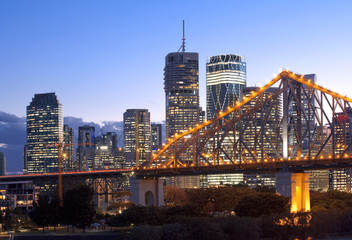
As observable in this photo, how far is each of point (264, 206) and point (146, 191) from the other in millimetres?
39164

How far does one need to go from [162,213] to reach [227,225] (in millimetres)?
15102

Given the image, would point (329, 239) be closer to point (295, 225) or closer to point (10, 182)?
point (295, 225)

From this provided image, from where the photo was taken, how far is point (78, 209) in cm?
9119

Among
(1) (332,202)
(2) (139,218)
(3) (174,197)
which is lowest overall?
(3) (174,197)

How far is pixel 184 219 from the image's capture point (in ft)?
273

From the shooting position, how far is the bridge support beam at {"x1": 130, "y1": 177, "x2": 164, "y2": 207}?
127 metres

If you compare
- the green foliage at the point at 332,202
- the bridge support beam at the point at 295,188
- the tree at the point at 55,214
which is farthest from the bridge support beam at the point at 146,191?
the bridge support beam at the point at 295,188

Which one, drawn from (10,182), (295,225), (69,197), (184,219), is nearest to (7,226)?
(69,197)

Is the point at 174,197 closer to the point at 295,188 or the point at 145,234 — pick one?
the point at 295,188

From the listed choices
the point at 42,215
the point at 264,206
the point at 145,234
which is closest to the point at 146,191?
the point at 42,215

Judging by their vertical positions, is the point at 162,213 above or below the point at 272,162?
below

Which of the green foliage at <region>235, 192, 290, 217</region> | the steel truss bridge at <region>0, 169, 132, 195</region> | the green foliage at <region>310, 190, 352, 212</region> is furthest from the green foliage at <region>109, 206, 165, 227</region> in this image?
the steel truss bridge at <region>0, 169, 132, 195</region>

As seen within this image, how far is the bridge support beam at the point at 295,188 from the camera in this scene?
315 ft

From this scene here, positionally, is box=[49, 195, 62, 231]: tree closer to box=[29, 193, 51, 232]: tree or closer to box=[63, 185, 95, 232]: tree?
box=[29, 193, 51, 232]: tree
